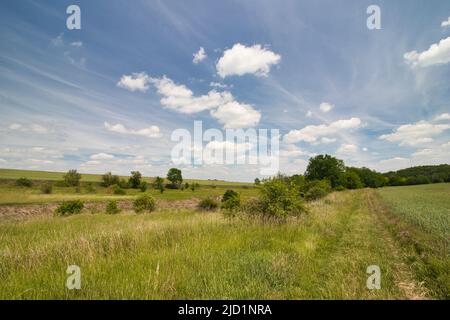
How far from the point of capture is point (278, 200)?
1145cm

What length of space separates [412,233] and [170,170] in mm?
107156

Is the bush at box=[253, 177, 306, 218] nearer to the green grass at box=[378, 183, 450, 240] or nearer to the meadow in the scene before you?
the meadow

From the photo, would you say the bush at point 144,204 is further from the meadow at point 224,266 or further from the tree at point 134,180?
the tree at point 134,180

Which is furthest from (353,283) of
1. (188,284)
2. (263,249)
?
(188,284)

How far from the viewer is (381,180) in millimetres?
113312

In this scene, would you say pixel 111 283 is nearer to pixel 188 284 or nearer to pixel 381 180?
pixel 188 284

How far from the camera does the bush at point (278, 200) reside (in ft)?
36.7

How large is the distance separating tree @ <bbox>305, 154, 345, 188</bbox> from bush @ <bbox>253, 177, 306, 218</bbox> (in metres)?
58.8

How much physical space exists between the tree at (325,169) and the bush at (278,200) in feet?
193

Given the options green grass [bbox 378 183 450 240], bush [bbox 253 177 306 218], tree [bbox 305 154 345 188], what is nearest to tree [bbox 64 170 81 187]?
tree [bbox 305 154 345 188]

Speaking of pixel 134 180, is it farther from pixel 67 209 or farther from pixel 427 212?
pixel 427 212

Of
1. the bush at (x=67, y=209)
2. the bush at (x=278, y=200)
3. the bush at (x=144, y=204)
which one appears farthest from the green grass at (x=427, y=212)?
the bush at (x=67, y=209)

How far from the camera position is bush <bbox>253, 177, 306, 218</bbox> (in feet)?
36.7

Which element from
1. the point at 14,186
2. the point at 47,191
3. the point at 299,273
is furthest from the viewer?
the point at 14,186
